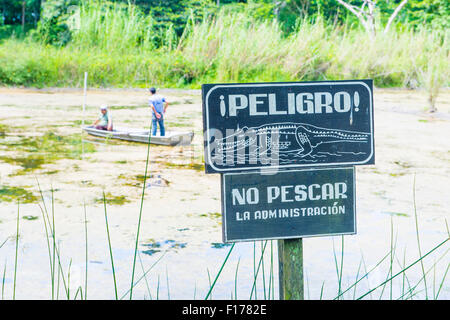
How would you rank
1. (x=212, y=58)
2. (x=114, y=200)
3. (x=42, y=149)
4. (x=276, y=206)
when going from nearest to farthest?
(x=276, y=206) < (x=114, y=200) < (x=42, y=149) < (x=212, y=58)

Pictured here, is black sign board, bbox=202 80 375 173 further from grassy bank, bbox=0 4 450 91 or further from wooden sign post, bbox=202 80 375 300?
grassy bank, bbox=0 4 450 91

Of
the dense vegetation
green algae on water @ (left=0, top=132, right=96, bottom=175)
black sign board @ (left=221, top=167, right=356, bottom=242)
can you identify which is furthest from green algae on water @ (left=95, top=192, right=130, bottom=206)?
the dense vegetation

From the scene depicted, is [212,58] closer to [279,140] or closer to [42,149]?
[42,149]

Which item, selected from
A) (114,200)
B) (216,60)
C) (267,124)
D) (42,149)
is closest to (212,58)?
(216,60)

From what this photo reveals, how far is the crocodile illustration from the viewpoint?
2027 millimetres

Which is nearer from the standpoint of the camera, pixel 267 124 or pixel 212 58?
pixel 267 124

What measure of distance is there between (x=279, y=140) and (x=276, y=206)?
0.70 ft

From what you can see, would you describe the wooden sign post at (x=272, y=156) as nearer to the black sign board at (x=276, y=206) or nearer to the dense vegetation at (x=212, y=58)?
the black sign board at (x=276, y=206)

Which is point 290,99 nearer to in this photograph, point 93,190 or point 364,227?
point 364,227

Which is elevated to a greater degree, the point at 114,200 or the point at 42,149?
the point at 114,200

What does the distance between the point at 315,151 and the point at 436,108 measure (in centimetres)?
1620

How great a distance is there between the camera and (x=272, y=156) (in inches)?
80.0

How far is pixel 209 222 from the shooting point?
21.9 feet
